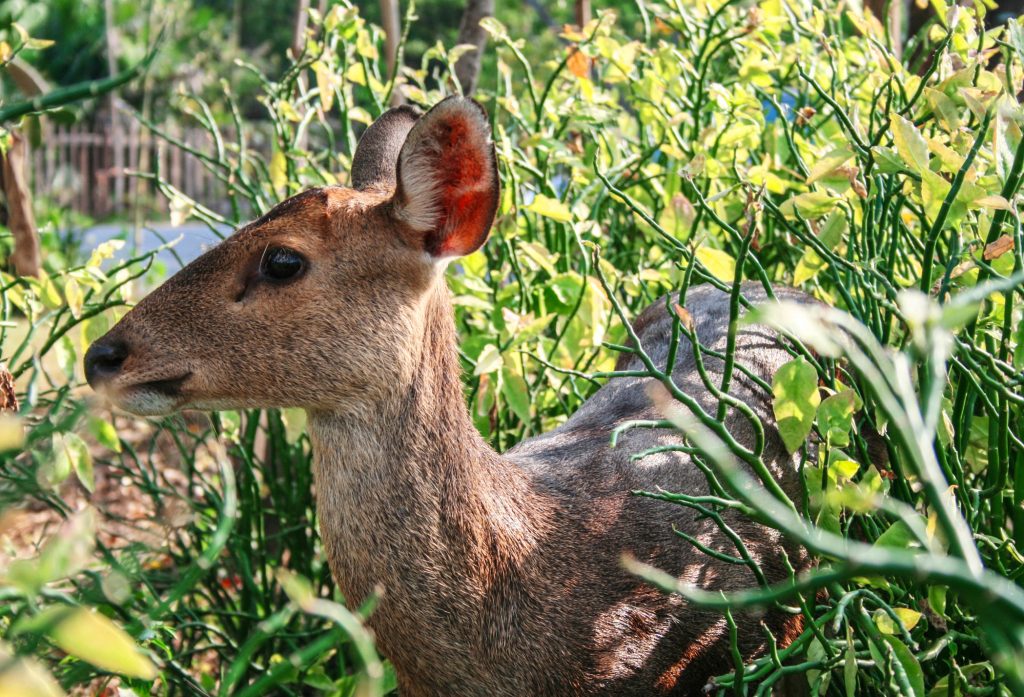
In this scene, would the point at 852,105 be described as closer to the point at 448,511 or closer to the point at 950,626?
the point at 950,626

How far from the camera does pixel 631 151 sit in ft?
14.8

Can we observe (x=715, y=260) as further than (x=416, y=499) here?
Yes

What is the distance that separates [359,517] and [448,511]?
0.19m

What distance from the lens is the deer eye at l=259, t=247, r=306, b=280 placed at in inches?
101

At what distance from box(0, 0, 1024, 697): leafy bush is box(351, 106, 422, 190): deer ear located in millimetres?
393

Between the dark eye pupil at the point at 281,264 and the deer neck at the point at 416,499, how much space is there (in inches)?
12.4

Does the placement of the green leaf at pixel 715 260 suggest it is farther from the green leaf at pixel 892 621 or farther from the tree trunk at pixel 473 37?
the tree trunk at pixel 473 37

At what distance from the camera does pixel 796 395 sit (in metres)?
2.20

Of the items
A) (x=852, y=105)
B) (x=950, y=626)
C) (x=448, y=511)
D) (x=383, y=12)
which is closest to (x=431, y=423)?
(x=448, y=511)

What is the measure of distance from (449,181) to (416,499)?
692 millimetres

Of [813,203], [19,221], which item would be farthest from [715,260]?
[19,221]

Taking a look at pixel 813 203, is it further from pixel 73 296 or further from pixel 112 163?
pixel 112 163

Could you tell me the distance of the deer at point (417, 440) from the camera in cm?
242

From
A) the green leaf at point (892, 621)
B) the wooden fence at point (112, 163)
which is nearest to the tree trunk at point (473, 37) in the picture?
the green leaf at point (892, 621)
